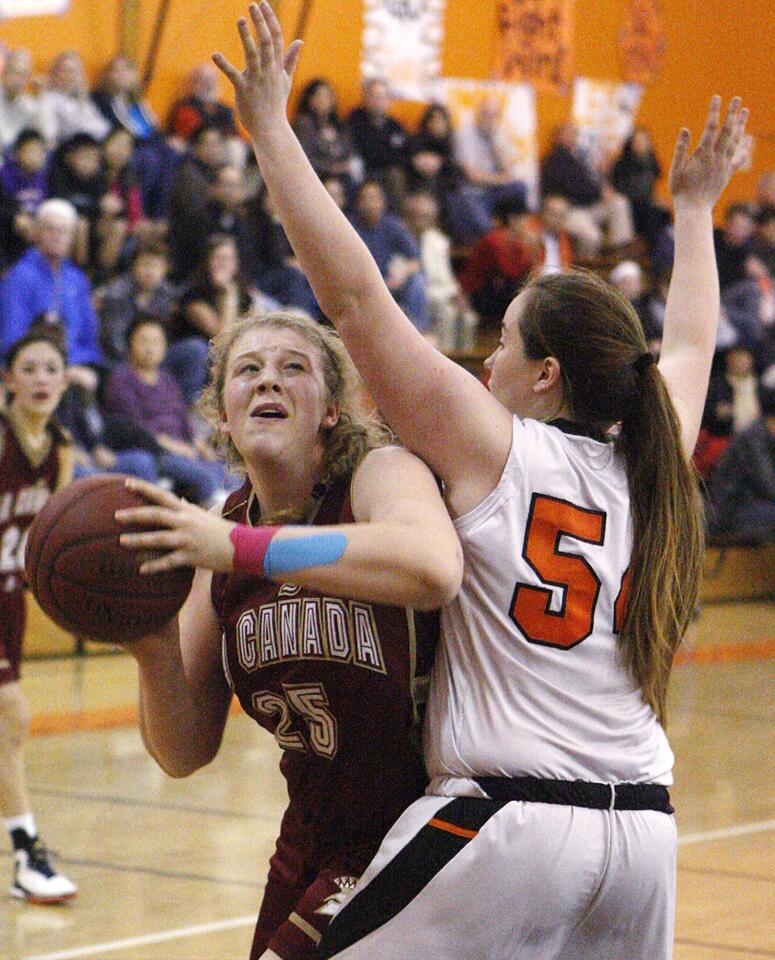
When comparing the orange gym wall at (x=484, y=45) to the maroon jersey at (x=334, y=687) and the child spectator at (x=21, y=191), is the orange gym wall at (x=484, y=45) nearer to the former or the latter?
the child spectator at (x=21, y=191)

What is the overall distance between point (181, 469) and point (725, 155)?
609 cm

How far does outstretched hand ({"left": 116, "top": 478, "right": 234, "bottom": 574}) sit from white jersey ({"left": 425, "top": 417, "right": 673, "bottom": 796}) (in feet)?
1.25

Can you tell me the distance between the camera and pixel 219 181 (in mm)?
10477

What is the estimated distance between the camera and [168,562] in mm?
2205

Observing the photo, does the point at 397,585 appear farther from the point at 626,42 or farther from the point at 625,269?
the point at 626,42

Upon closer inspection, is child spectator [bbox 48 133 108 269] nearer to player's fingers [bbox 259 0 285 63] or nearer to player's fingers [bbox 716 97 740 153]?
player's fingers [bbox 716 97 740 153]

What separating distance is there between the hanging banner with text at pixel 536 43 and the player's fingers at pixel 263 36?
1336 cm

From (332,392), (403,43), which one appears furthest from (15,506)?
(403,43)

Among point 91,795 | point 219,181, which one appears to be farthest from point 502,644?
point 219,181

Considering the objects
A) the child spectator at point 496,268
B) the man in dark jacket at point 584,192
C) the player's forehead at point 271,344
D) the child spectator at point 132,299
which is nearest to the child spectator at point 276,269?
the child spectator at point 132,299

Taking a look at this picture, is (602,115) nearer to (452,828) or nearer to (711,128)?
(711,128)

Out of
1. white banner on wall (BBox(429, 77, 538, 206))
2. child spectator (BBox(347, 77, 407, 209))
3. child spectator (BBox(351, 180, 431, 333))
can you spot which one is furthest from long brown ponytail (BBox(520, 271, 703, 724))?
white banner on wall (BBox(429, 77, 538, 206))

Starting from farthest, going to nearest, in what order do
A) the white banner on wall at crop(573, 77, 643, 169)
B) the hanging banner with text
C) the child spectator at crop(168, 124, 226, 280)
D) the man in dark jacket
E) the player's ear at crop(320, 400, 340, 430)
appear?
the white banner on wall at crop(573, 77, 643, 169)
the hanging banner with text
the man in dark jacket
the child spectator at crop(168, 124, 226, 280)
the player's ear at crop(320, 400, 340, 430)

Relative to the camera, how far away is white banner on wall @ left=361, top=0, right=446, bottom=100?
14.2 meters
